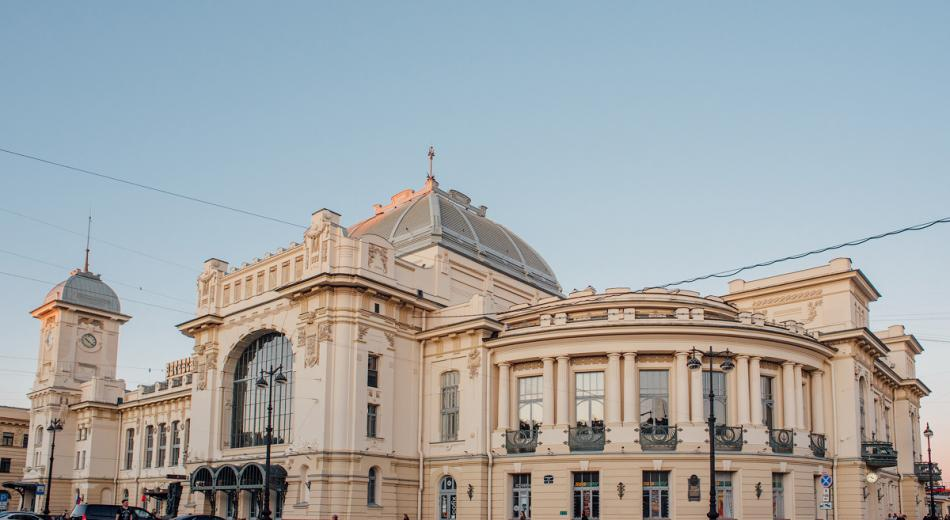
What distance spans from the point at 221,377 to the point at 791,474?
100 ft

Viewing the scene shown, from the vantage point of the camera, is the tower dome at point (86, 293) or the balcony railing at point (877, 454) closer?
the balcony railing at point (877, 454)

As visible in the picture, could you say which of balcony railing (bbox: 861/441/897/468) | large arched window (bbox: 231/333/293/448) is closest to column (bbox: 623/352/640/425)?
balcony railing (bbox: 861/441/897/468)

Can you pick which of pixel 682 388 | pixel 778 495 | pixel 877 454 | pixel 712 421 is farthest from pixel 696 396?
pixel 877 454

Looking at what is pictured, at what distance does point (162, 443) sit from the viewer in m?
66.3

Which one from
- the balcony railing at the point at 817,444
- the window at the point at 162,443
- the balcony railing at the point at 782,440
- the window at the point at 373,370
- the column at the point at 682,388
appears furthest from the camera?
the window at the point at 162,443

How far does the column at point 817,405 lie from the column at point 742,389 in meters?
5.40

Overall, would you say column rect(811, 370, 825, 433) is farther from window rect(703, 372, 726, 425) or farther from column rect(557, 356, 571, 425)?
column rect(557, 356, 571, 425)

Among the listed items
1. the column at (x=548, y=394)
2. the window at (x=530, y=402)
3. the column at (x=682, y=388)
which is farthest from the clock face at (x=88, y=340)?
the column at (x=682, y=388)

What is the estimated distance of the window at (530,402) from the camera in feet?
147

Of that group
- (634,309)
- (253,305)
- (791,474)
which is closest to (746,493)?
(791,474)

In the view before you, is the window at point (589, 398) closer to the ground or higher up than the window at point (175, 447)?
higher up

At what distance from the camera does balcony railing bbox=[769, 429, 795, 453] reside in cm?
4231

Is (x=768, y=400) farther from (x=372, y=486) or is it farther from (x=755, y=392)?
(x=372, y=486)

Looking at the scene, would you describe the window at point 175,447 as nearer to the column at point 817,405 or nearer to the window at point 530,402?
the window at point 530,402
